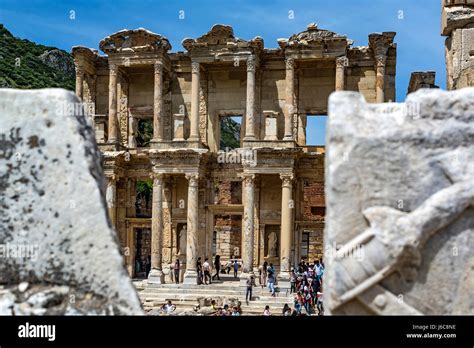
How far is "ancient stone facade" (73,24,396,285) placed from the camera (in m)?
21.8

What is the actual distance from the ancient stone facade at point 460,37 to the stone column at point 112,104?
45.8ft

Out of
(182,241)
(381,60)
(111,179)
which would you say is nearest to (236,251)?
(182,241)

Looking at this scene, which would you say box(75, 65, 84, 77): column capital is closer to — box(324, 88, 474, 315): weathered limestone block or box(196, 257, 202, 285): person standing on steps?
box(196, 257, 202, 285): person standing on steps

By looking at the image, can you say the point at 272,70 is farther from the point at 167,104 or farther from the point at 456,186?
the point at 456,186

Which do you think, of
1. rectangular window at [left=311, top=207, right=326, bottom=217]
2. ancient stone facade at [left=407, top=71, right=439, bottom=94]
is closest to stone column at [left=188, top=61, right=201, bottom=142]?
ancient stone facade at [left=407, top=71, right=439, bottom=94]

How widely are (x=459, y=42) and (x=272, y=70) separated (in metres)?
12.3

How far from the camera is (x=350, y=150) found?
320cm

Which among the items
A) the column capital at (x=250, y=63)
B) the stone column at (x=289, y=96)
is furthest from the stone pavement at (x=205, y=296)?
the column capital at (x=250, y=63)

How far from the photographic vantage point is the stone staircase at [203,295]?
18.8 m

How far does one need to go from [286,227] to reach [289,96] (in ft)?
15.0

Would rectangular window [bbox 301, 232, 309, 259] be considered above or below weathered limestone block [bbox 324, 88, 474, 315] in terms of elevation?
below

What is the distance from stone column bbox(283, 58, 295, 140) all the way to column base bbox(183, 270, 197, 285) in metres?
5.54

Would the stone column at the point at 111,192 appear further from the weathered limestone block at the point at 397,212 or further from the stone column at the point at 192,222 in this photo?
the weathered limestone block at the point at 397,212
